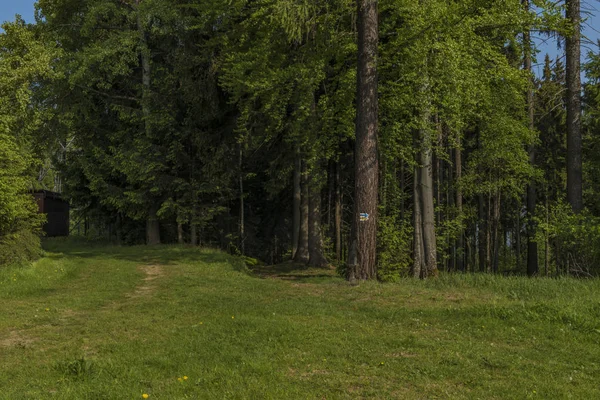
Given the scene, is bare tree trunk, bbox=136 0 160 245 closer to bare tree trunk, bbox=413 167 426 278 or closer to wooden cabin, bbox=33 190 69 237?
wooden cabin, bbox=33 190 69 237

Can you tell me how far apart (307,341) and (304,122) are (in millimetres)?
10772

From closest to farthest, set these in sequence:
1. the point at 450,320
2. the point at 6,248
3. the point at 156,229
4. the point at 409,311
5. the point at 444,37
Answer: the point at 450,320
the point at 409,311
the point at 444,37
the point at 6,248
the point at 156,229

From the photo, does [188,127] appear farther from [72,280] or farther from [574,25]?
[574,25]

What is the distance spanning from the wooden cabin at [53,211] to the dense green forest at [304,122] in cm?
422

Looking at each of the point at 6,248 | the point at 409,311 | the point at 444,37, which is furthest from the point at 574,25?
the point at 6,248

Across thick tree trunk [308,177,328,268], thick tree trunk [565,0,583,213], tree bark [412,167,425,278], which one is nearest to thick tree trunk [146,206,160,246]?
thick tree trunk [308,177,328,268]

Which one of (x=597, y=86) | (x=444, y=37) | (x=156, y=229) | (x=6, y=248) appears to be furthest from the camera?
(x=156, y=229)

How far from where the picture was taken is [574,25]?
14.1 metres

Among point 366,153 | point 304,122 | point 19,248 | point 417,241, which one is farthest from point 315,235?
point 19,248

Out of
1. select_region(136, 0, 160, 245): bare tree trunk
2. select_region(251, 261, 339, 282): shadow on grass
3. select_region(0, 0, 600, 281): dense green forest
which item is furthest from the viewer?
select_region(136, 0, 160, 245): bare tree trunk

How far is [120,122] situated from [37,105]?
400 centimetres

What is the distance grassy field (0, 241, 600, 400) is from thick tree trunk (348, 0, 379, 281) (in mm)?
1027

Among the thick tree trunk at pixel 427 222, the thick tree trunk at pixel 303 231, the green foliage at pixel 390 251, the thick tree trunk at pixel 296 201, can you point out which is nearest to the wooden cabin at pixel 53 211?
the thick tree trunk at pixel 296 201

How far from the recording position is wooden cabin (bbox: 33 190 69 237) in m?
31.4
